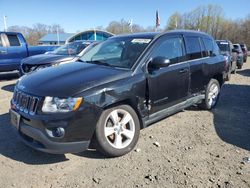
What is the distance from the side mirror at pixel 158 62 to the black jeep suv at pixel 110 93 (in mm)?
16

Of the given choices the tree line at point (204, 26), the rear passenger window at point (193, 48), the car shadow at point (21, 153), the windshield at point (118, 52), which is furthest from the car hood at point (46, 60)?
the tree line at point (204, 26)

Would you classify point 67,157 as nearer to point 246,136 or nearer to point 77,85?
point 77,85

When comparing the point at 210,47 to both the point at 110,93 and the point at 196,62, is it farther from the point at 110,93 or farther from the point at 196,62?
the point at 110,93

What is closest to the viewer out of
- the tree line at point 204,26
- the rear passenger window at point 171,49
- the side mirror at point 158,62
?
the side mirror at point 158,62

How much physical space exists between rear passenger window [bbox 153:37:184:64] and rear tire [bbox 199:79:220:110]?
1423 mm

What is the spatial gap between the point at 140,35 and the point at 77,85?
1.87 metres

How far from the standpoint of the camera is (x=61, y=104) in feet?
10.9

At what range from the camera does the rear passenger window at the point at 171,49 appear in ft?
14.6

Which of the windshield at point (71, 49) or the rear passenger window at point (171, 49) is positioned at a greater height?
the rear passenger window at point (171, 49)

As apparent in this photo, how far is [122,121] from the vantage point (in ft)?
12.7

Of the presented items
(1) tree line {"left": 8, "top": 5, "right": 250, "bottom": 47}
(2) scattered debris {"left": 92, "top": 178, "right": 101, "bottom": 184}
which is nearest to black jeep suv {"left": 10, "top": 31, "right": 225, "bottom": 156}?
(2) scattered debris {"left": 92, "top": 178, "right": 101, "bottom": 184}

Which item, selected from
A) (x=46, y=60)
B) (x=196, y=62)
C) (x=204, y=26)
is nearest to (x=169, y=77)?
(x=196, y=62)

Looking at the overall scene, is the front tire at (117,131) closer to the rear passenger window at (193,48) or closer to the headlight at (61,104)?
the headlight at (61,104)

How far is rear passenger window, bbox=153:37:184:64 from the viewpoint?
4.44 m
